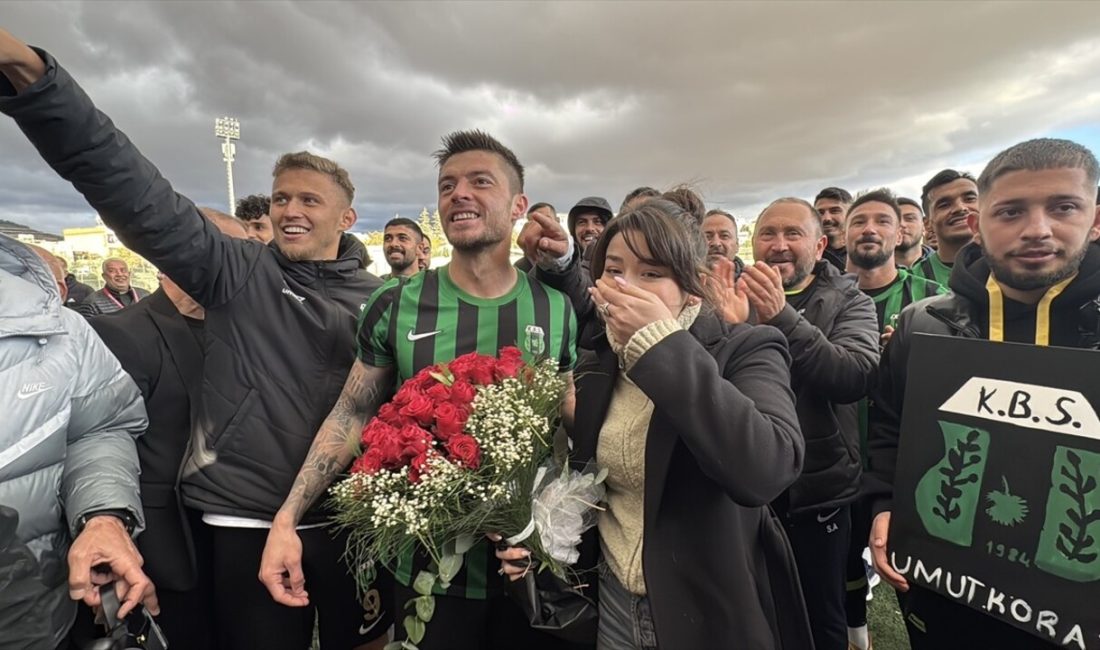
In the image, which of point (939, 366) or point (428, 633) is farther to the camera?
point (428, 633)

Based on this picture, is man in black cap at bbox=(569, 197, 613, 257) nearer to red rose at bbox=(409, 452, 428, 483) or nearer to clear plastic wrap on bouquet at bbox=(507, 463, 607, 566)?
clear plastic wrap on bouquet at bbox=(507, 463, 607, 566)

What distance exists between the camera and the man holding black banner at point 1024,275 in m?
1.73

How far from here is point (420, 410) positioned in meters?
1.62

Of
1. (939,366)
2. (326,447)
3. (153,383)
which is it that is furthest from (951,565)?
(153,383)

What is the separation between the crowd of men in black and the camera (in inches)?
60.9

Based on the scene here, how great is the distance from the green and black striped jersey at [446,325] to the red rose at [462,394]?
66 cm

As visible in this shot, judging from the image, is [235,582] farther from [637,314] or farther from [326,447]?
[637,314]

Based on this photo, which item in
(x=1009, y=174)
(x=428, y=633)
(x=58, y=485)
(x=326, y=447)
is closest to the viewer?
(x=58, y=485)

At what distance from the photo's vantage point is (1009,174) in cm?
180

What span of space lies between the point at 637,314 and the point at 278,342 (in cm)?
192

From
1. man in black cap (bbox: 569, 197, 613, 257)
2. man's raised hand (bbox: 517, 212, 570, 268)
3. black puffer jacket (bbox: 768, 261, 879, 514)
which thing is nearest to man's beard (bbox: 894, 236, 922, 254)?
black puffer jacket (bbox: 768, 261, 879, 514)

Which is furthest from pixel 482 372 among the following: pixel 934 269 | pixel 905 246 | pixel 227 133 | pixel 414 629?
pixel 227 133

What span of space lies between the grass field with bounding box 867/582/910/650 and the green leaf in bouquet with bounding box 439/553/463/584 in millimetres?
3870

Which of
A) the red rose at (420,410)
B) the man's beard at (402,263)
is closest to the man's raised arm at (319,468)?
the red rose at (420,410)
